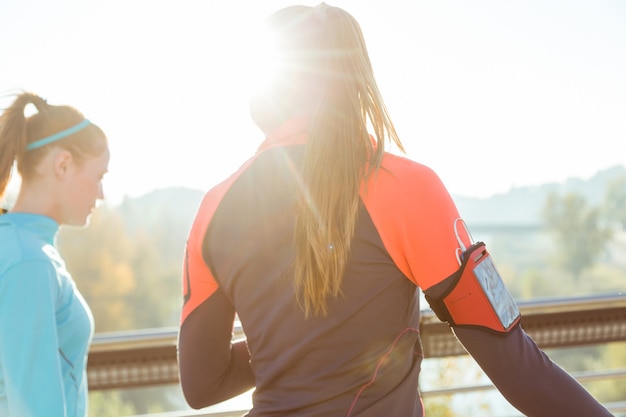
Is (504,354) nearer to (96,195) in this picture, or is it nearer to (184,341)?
(184,341)

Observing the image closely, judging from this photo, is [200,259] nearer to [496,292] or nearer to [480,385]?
[496,292]

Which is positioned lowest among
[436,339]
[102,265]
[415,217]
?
[102,265]

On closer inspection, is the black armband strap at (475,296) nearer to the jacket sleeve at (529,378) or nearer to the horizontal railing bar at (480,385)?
the jacket sleeve at (529,378)

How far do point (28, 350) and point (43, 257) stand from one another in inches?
9.4

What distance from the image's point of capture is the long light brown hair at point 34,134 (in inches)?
74.5

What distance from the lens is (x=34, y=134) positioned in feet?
6.33

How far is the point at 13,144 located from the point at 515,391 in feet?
4.76

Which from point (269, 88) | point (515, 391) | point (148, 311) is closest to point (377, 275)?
point (515, 391)

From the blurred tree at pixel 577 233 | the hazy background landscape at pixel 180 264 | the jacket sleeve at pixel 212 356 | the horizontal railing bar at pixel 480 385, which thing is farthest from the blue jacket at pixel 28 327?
the blurred tree at pixel 577 233

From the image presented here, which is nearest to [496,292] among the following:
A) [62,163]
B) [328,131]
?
[328,131]

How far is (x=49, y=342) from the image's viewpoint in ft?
5.26

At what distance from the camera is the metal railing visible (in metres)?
2.63

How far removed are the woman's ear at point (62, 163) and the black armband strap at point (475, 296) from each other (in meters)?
1.21

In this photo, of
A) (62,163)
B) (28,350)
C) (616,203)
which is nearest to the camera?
(28,350)
